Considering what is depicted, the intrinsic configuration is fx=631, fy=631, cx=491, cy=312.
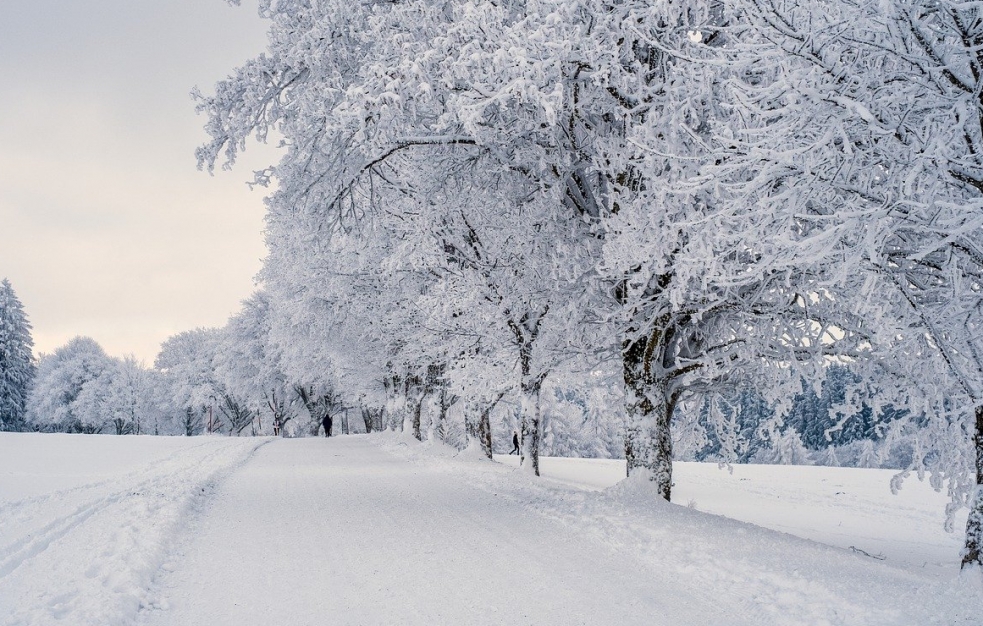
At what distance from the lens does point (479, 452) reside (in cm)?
1928

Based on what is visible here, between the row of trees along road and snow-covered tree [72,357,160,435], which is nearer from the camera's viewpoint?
the row of trees along road

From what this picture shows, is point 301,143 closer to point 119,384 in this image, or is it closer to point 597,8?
point 597,8

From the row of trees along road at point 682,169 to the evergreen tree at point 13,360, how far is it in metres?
55.0

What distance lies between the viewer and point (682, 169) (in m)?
6.86

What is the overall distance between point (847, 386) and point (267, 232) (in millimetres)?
22046

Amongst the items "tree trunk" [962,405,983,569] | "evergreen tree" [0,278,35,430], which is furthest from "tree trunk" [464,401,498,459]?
"evergreen tree" [0,278,35,430]

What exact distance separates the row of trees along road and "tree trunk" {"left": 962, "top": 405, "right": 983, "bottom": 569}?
27 millimetres

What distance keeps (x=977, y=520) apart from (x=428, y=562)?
4.86 meters

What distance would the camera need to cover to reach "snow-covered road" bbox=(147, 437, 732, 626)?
4.54 metres

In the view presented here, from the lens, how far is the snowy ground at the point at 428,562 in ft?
14.8

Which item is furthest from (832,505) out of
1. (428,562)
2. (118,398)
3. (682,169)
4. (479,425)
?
(118,398)

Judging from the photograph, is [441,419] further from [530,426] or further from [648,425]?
[648,425]

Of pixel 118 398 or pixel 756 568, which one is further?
pixel 118 398

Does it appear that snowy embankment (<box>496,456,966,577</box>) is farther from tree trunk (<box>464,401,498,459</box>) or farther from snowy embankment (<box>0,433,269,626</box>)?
snowy embankment (<box>0,433,269,626</box>)
